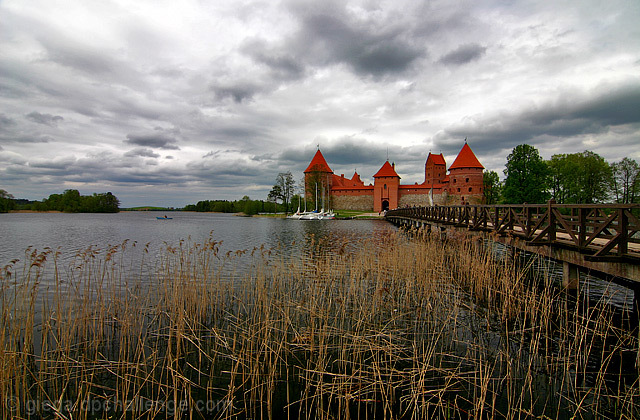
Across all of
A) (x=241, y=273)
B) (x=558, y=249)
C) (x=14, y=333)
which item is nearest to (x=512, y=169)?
(x=558, y=249)

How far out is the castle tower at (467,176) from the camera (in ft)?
168

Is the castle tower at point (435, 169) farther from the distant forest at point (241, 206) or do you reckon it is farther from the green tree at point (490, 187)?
the distant forest at point (241, 206)

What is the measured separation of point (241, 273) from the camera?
30.2ft

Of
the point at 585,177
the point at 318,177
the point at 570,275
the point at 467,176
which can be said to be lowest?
the point at 570,275

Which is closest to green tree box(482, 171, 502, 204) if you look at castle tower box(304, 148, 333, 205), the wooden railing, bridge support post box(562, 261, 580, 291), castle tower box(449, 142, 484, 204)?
castle tower box(449, 142, 484, 204)

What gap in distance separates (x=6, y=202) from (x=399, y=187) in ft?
271

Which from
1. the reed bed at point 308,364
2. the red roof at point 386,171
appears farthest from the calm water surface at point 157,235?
the red roof at point 386,171

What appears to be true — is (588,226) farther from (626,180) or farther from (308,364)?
(626,180)

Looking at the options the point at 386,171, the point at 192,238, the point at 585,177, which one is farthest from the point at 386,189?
the point at 192,238

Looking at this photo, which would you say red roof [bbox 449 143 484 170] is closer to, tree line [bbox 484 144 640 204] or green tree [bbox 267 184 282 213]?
tree line [bbox 484 144 640 204]

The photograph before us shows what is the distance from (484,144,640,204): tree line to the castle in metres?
14.1

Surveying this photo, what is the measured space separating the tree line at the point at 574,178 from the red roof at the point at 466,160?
15746 millimetres

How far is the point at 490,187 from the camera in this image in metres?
51.7

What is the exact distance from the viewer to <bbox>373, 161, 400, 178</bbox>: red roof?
61028 millimetres
